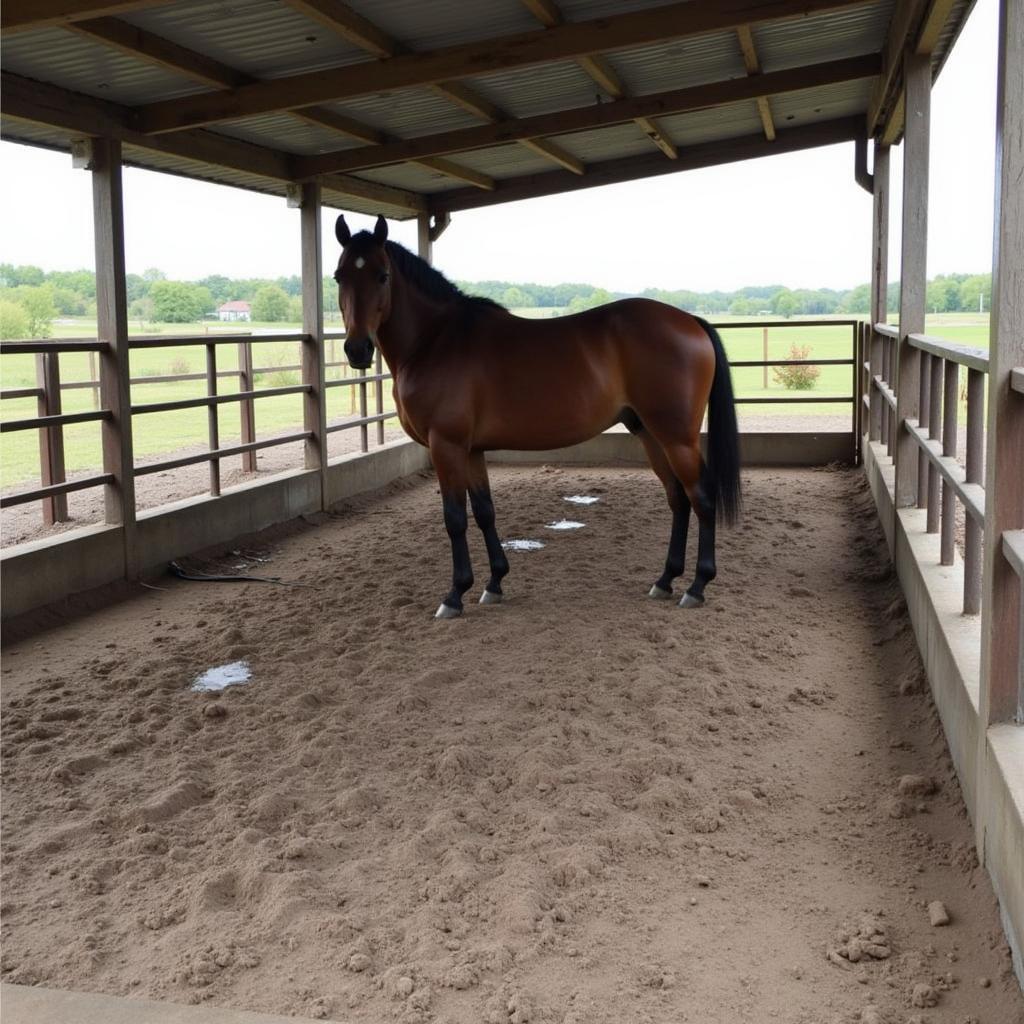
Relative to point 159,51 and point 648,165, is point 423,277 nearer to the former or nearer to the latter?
point 159,51

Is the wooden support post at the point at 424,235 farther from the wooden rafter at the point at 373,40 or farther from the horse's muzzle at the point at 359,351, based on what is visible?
the horse's muzzle at the point at 359,351

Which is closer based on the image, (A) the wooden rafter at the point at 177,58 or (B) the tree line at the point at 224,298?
(A) the wooden rafter at the point at 177,58

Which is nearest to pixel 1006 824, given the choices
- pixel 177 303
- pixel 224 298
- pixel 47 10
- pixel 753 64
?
pixel 47 10

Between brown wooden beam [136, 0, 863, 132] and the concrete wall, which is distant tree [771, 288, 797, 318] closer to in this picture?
brown wooden beam [136, 0, 863, 132]

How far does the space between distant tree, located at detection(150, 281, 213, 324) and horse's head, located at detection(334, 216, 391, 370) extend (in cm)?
2378

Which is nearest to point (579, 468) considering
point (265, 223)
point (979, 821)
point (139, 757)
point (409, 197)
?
point (409, 197)

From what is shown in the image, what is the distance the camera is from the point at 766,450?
939 cm

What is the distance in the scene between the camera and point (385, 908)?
2254 millimetres

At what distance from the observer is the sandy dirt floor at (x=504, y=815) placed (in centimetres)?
199

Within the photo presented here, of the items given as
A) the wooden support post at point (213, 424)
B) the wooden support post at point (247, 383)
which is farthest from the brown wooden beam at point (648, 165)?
the wooden support post at point (213, 424)

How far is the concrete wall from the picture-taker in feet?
6.42

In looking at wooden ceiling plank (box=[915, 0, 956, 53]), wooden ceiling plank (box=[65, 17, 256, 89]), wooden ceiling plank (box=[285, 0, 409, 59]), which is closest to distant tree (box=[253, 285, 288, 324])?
wooden ceiling plank (box=[65, 17, 256, 89])

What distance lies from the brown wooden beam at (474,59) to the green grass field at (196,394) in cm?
377

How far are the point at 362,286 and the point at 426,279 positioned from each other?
423 mm
